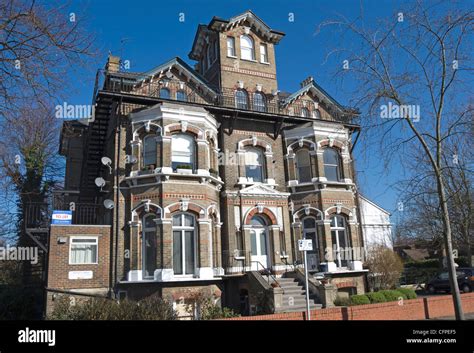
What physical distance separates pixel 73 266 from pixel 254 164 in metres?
9.94

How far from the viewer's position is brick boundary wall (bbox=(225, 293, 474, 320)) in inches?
509

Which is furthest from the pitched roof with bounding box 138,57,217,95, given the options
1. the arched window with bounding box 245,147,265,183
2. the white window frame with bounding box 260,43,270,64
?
the white window frame with bounding box 260,43,270,64

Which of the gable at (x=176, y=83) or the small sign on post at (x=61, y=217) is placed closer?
the small sign on post at (x=61, y=217)

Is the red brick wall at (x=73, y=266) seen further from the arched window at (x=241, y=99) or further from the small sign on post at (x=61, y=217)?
the arched window at (x=241, y=99)

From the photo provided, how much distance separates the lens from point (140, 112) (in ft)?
60.0

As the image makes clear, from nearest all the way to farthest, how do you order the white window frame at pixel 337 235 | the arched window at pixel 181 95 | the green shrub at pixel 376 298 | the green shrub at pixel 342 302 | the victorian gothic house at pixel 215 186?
the green shrub at pixel 342 302
the green shrub at pixel 376 298
the victorian gothic house at pixel 215 186
the arched window at pixel 181 95
the white window frame at pixel 337 235

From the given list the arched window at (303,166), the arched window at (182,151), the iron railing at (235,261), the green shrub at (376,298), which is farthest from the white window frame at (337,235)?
the arched window at (182,151)

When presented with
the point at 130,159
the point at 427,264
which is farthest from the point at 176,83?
the point at 427,264

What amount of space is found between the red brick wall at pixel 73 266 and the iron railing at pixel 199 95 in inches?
255

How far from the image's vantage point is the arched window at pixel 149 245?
1700cm

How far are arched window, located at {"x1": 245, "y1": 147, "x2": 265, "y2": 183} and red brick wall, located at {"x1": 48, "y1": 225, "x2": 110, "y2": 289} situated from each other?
25.1 feet

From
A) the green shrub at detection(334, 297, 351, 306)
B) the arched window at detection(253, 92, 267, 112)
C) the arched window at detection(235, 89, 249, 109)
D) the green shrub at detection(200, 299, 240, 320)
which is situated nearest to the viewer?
the green shrub at detection(200, 299, 240, 320)

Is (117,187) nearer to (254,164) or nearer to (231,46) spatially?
(254,164)

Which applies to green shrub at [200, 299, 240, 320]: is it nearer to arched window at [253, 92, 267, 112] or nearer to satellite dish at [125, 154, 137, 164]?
satellite dish at [125, 154, 137, 164]
